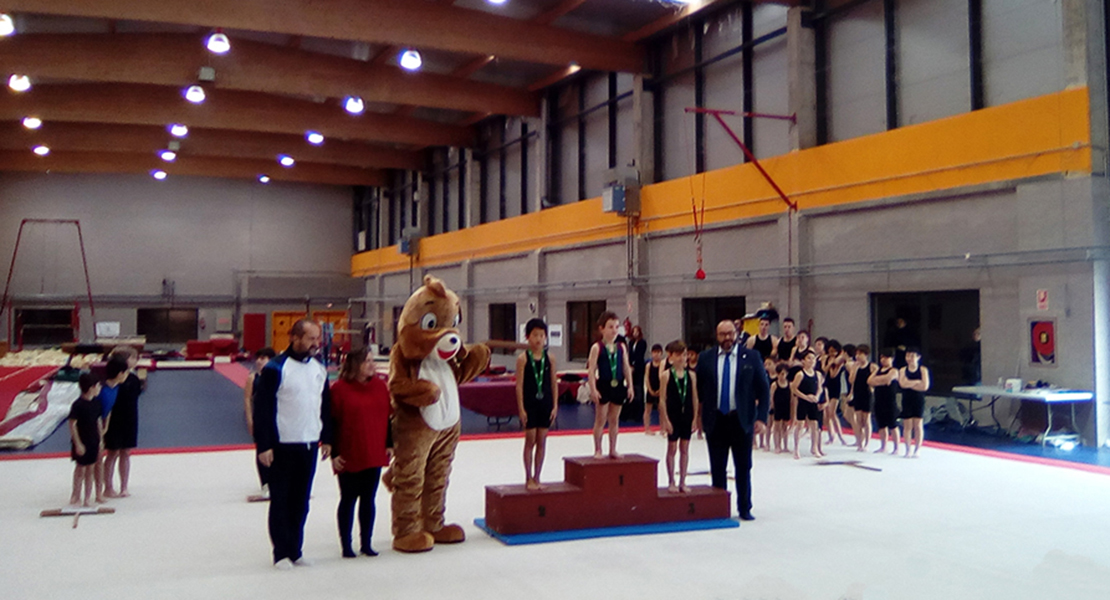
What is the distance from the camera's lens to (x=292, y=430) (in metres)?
5.39

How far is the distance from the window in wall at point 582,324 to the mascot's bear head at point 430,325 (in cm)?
1420

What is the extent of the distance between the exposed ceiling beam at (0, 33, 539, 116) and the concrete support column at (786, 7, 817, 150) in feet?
29.1

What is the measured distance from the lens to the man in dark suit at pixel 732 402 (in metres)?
6.94

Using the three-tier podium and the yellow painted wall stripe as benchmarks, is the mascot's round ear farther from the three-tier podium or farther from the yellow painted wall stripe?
the yellow painted wall stripe

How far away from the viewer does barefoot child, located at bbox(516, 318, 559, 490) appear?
6.77 metres

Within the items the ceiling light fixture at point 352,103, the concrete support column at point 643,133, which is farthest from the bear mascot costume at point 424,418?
the ceiling light fixture at point 352,103

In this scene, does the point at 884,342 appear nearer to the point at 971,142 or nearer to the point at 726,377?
the point at 971,142

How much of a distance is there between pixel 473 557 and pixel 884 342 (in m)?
9.78

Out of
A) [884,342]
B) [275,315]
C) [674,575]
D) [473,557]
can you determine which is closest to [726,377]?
[674,575]

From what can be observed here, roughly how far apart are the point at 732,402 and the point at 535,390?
1687 millimetres

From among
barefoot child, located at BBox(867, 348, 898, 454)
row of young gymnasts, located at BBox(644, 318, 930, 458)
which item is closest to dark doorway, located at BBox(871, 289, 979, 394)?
row of young gymnasts, located at BBox(644, 318, 930, 458)

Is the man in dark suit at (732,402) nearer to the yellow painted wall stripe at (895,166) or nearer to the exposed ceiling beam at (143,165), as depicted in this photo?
the yellow painted wall stripe at (895,166)

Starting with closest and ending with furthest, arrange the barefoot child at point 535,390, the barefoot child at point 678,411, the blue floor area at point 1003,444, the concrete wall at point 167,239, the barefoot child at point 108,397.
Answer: the barefoot child at point 535,390
the barefoot child at point 678,411
the barefoot child at point 108,397
the blue floor area at point 1003,444
the concrete wall at point 167,239

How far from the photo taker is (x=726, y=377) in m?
7.02
